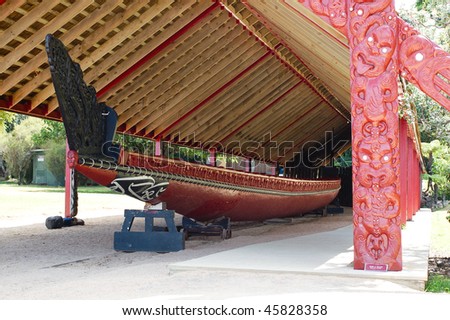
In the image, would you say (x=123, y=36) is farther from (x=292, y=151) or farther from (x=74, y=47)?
(x=292, y=151)

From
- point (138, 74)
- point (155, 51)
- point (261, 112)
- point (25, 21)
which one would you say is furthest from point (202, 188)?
point (261, 112)

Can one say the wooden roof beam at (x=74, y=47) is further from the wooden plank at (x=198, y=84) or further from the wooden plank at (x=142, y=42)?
the wooden plank at (x=198, y=84)

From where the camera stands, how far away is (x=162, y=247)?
23.6 feet

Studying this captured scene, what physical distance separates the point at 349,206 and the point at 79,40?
14697 mm

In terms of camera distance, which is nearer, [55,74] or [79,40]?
[55,74]

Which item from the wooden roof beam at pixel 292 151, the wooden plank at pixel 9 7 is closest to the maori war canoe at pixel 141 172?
the wooden plank at pixel 9 7

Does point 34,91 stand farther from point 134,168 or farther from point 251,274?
point 251,274

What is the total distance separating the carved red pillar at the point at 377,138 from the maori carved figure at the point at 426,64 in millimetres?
106

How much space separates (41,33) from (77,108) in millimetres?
2894

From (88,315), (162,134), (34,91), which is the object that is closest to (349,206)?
(162,134)

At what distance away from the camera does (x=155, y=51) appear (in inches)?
389

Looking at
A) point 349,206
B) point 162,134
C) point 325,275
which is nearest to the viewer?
point 325,275

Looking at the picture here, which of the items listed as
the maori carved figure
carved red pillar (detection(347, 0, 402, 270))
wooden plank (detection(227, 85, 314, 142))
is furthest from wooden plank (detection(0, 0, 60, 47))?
wooden plank (detection(227, 85, 314, 142))

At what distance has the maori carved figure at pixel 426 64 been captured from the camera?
474 centimetres
